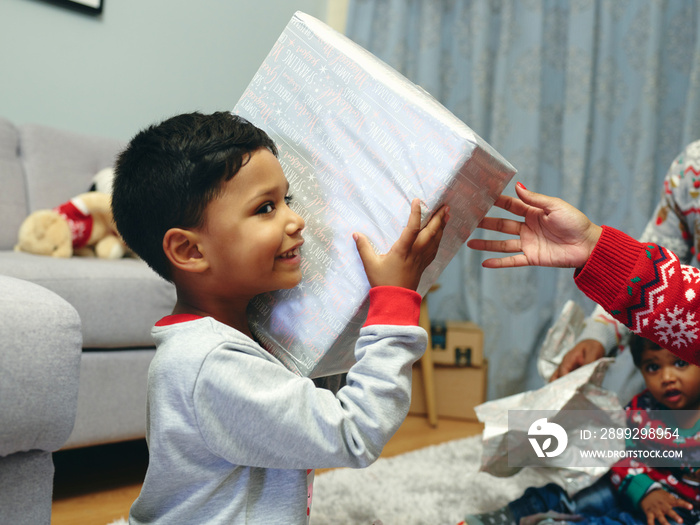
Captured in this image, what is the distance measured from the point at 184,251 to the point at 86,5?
1.63m

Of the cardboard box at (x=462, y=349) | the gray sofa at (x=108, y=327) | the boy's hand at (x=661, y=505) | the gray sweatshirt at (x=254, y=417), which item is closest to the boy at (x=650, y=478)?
the boy's hand at (x=661, y=505)

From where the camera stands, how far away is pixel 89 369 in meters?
1.21

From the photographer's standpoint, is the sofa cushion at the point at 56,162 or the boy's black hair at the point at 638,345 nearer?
the boy's black hair at the point at 638,345

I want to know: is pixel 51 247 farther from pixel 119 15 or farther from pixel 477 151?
pixel 477 151

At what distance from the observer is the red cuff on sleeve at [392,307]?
24.7 inches

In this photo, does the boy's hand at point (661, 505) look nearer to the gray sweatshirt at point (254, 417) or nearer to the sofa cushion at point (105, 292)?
the gray sweatshirt at point (254, 417)

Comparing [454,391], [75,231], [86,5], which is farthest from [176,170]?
[454,391]

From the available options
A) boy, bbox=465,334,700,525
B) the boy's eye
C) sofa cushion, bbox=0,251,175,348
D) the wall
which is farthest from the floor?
the wall

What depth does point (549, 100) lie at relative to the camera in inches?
88.6

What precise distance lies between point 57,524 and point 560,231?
41.0 inches

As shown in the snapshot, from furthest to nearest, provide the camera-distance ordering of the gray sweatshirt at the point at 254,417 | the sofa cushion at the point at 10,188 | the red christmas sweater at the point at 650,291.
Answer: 1. the sofa cushion at the point at 10,188
2. the red christmas sweater at the point at 650,291
3. the gray sweatshirt at the point at 254,417

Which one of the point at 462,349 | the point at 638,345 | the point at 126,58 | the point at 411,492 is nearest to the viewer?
the point at 638,345

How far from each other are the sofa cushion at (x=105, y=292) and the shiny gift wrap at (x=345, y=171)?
61cm

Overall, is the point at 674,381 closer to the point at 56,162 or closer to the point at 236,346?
the point at 236,346
